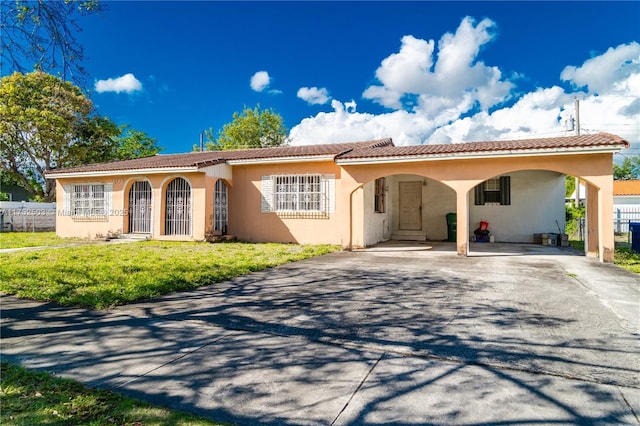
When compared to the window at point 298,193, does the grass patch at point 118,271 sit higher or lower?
lower

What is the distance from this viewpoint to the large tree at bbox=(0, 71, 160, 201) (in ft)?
76.5

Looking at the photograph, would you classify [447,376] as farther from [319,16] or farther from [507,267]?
[319,16]

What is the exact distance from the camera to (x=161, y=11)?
990 centimetres

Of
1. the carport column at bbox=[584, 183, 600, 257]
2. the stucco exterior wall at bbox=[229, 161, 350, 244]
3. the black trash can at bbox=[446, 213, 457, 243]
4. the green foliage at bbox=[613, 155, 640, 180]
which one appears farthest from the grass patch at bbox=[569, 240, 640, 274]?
the green foliage at bbox=[613, 155, 640, 180]

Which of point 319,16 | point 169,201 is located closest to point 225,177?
point 169,201

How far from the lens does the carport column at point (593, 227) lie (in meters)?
10.5

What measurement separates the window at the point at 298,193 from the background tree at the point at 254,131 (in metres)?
27.5

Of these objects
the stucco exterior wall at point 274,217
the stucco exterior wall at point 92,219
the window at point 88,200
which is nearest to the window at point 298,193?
the stucco exterior wall at point 274,217

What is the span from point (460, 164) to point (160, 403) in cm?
1040

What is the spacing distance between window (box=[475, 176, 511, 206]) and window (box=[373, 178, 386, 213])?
4303 mm

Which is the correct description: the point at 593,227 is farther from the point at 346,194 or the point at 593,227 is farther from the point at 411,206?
the point at 346,194

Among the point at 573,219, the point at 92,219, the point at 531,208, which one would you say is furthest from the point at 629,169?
the point at 92,219

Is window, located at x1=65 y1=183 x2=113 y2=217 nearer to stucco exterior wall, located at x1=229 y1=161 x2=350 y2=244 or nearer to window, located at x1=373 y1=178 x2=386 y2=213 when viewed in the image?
stucco exterior wall, located at x1=229 y1=161 x2=350 y2=244

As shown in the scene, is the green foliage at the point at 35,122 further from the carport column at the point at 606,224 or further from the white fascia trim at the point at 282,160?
the carport column at the point at 606,224
